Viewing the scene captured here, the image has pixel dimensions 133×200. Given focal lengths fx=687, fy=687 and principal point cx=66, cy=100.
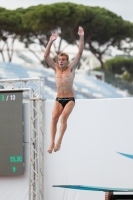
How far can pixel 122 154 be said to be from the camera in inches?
539

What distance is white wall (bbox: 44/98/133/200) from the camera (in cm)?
1372

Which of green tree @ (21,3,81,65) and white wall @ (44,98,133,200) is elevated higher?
green tree @ (21,3,81,65)

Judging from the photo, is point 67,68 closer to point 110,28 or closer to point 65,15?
point 65,15

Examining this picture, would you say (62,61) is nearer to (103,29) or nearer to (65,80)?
(65,80)

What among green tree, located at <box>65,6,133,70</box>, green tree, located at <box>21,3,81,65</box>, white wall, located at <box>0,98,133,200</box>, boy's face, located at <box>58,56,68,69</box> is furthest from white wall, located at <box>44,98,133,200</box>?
green tree, located at <box>65,6,133,70</box>

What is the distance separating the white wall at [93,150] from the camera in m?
13.7

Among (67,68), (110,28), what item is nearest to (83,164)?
(67,68)

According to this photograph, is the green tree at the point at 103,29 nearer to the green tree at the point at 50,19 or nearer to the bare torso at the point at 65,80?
the green tree at the point at 50,19

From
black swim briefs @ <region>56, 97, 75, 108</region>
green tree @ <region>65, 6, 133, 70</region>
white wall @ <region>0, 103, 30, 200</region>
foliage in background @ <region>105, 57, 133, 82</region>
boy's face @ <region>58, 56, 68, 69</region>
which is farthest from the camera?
foliage in background @ <region>105, 57, 133, 82</region>

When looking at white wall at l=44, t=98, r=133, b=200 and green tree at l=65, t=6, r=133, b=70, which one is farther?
green tree at l=65, t=6, r=133, b=70

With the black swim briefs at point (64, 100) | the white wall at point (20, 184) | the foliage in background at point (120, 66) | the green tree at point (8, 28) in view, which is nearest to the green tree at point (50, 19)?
the green tree at point (8, 28)

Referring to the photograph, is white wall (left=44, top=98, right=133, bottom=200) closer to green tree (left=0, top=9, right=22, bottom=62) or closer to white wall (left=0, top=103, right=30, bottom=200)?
white wall (left=0, top=103, right=30, bottom=200)

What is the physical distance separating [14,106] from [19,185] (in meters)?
1.68

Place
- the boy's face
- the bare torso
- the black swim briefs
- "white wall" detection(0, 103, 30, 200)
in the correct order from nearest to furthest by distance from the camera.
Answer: the boy's face → the bare torso → the black swim briefs → "white wall" detection(0, 103, 30, 200)
